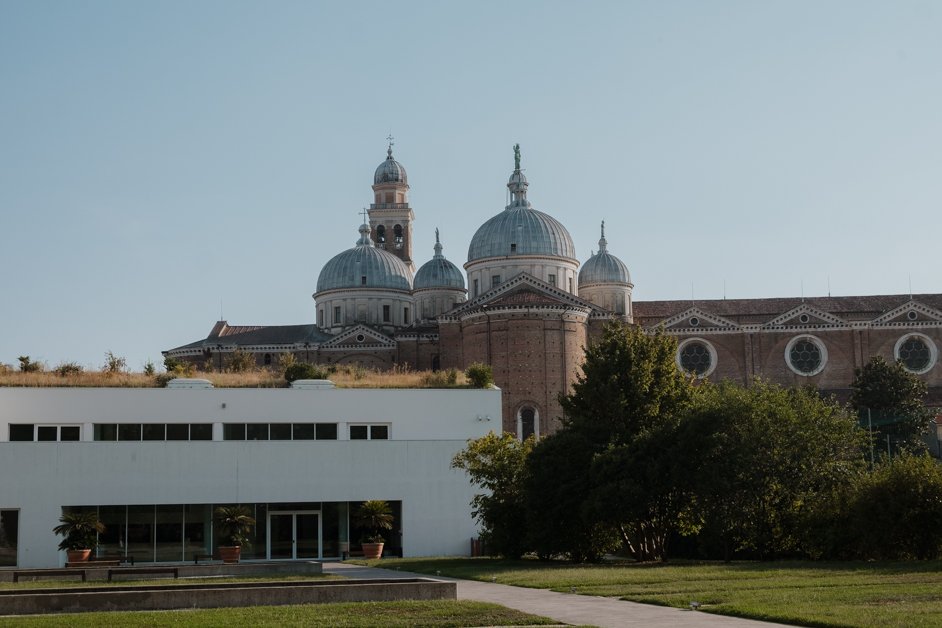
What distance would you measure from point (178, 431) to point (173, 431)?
0.49ft

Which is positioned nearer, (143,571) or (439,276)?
(143,571)

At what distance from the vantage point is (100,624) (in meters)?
16.5

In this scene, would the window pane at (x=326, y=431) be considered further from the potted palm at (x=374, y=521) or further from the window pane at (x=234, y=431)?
the potted palm at (x=374, y=521)

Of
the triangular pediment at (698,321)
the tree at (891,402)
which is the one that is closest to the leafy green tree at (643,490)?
the tree at (891,402)

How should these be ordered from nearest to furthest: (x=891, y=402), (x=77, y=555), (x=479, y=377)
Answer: (x=77, y=555), (x=479, y=377), (x=891, y=402)

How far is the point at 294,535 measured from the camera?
36688 mm

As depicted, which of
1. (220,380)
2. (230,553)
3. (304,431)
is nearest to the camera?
(230,553)

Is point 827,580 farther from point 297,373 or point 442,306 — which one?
point 442,306

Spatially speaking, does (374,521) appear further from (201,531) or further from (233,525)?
(201,531)

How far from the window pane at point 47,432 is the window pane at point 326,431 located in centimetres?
793

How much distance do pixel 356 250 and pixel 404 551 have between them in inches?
2024

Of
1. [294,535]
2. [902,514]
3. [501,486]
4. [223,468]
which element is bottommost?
[294,535]

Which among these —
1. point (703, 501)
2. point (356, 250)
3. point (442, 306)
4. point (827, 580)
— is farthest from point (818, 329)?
point (827, 580)

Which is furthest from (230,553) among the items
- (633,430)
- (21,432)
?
(633,430)
